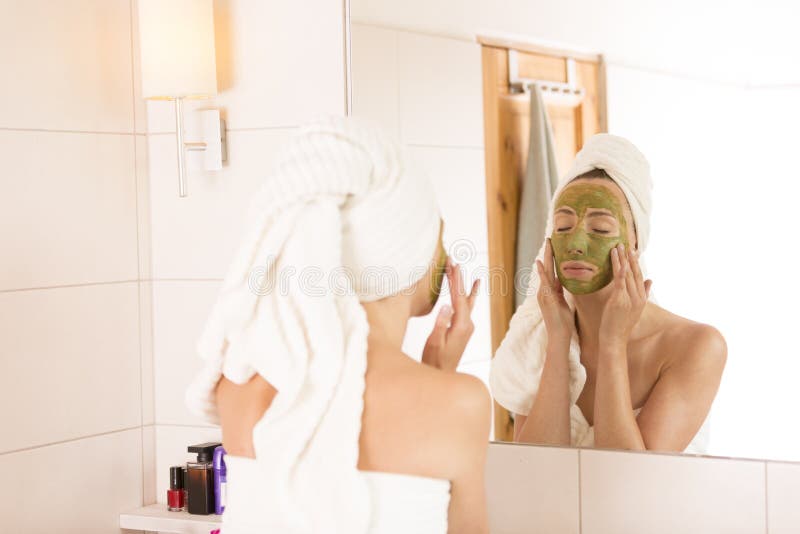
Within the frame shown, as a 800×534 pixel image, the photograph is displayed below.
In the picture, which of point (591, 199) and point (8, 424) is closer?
point (591, 199)

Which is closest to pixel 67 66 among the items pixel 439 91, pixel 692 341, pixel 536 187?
pixel 439 91

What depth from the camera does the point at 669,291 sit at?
1575mm

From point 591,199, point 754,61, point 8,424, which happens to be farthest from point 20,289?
point 754,61

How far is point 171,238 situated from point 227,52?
432 mm

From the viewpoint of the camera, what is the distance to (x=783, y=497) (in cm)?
156

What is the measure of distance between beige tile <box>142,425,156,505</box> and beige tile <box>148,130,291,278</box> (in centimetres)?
36

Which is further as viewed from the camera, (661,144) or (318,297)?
(661,144)

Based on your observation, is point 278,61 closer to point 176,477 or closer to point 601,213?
point 601,213

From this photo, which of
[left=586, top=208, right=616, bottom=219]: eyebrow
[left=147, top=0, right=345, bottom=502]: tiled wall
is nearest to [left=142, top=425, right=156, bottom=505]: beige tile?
[left=147, top=0, right=345, bottom=502]: tiled wall

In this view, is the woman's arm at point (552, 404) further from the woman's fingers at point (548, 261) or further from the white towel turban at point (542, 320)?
the woman's fingers at point (548, 261)

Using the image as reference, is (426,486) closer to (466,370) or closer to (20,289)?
(466,370)

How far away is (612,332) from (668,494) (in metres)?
0.32

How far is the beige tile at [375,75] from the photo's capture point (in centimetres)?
182

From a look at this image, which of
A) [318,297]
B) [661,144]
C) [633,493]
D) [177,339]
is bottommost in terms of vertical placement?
[633,493]
